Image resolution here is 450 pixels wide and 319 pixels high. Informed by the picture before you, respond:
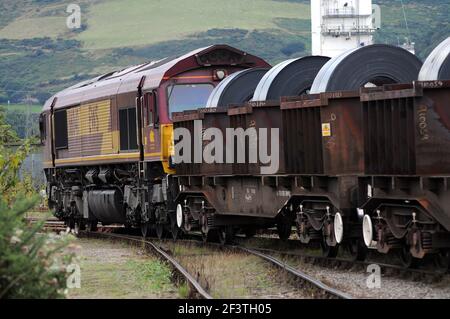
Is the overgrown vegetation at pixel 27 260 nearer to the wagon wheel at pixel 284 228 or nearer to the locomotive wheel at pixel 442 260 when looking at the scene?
the locomotive wheel at pixel 442 260

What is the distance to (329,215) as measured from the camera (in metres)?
19.2

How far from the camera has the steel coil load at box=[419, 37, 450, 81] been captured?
54.9 feet

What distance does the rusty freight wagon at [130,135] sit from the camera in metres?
26.6

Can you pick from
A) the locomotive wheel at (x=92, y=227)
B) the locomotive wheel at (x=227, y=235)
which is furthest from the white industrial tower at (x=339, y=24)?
the locomotive wheel at (x=227, y=235)

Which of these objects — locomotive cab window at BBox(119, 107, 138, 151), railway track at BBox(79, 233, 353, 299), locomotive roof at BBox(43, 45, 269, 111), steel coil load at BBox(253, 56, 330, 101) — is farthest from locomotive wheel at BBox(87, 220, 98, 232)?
steel coil load at BBox(253, 56, 330, 101)

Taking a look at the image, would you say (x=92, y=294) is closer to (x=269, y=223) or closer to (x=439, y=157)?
(x=439, y=157)

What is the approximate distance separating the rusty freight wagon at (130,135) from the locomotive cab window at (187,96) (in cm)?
2

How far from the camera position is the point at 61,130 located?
35.2 meters

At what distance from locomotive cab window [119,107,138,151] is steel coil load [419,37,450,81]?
1223cm

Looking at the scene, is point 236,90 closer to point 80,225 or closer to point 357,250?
point 357,250

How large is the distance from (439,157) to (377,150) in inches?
60.0

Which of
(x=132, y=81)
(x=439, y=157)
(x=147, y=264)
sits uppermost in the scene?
(x=132, y=81)

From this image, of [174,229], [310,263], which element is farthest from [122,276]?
[174,229]
